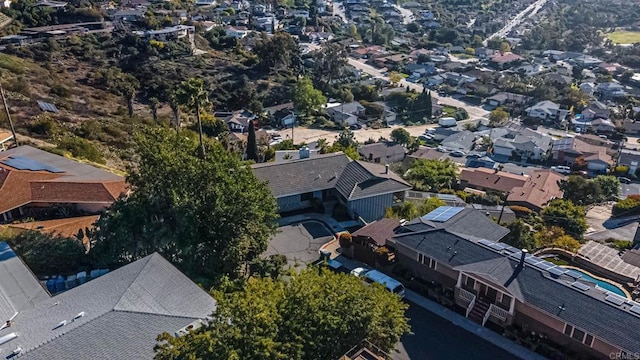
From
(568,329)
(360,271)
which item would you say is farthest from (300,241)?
(568,329)

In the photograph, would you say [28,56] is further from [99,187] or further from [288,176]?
[288,176]

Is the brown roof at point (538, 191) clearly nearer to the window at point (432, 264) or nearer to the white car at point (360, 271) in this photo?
the window at point (432, 264)

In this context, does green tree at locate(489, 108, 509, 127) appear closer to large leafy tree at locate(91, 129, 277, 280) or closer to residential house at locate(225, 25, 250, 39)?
residential house at locate(225, 25, 250, 39)

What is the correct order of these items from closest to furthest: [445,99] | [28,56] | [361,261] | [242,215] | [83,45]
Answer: [242,215] < [361,261] < [28,56] < [83,45] < [445,99]

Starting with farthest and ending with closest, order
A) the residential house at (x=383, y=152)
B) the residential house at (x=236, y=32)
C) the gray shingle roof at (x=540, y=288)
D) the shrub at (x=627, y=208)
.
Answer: the residential house at (x=236, y=32), the residential house at (x=383, y=152), the shrub at (x=627, y=208), the gray shingle roof at (x=540, y=288)

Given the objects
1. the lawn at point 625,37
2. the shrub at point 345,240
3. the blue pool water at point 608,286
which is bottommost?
the lawn at point 625,37

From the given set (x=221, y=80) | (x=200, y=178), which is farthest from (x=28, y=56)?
(x=200, y=178)

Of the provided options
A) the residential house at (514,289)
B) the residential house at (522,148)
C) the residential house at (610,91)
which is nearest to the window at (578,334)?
the residential house at (514,289)
